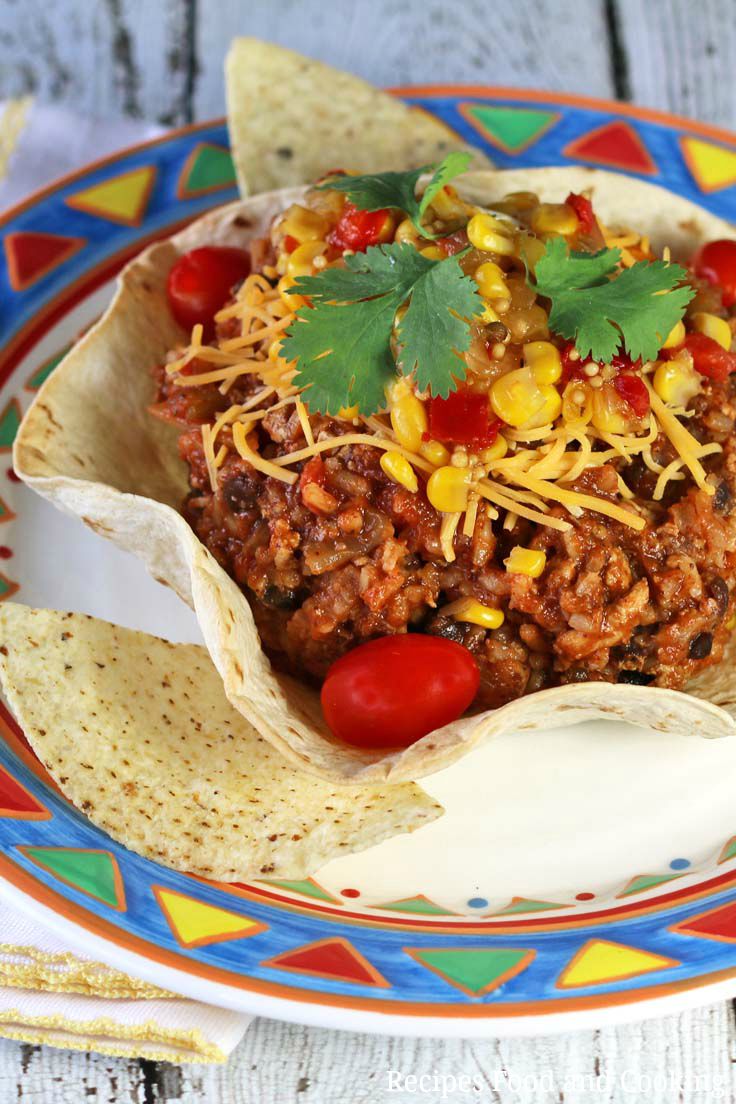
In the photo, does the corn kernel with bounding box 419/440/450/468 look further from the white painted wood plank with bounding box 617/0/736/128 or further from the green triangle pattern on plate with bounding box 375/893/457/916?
the white painted wood plank with bounding box 617/0/736/128

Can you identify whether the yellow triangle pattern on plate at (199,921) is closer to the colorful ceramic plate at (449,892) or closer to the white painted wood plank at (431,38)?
the colorful ceramic plate at (449,892)

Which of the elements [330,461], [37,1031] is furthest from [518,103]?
[37,1031]

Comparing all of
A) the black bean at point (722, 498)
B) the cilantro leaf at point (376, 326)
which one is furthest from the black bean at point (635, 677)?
the cilantro leaf at point (376, 326)

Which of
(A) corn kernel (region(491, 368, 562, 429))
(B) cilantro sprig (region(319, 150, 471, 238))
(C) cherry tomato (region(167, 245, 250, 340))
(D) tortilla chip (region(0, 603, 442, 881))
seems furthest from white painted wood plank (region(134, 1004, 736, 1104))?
(C) cherry tomato (region(167, 245, 250, 340))

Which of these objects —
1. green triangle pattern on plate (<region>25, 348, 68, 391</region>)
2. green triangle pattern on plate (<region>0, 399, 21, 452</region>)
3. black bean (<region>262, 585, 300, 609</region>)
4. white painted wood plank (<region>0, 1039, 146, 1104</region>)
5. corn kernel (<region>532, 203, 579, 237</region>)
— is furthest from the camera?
green triangle pattern on plate (<region>25, 348, 68, 391</region>)

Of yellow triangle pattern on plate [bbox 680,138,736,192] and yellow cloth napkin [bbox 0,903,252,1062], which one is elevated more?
yellow triangle pattern on plate [bbox 680,138,736,192]

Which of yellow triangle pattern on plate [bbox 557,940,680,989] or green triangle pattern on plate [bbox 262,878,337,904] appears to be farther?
green triangle pattern on plate [bbox 262,878,337,904]

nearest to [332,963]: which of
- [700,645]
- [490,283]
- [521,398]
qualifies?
[700,645]
